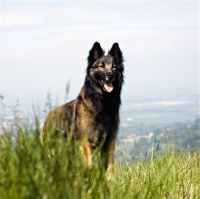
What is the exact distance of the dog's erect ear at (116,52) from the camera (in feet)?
28.8

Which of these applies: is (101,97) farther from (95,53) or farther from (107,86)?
(95,53)

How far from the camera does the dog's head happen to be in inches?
337

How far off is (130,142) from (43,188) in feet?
11.2

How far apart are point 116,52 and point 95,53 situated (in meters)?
0.39

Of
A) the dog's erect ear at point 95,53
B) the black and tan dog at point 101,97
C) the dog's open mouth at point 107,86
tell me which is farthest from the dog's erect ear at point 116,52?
the dog's open mouth at point 107,86

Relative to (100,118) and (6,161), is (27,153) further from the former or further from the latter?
(100,118)

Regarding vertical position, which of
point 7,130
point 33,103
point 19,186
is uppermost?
point 33,103

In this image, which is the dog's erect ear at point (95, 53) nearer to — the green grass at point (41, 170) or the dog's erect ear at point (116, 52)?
the dog's erect ear at point (116, 52)

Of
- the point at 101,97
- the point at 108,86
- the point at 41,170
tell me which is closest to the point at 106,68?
the point at 108,86

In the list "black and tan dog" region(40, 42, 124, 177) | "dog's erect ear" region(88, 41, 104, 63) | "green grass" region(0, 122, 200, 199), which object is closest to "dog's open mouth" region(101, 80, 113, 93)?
"black and tan dog" region(40, 42, 124, 177)

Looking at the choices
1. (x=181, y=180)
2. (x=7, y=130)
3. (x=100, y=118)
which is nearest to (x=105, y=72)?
(x=100, y=118)

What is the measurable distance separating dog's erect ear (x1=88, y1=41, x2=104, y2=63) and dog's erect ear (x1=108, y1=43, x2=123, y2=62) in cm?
19

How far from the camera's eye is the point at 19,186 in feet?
10.2

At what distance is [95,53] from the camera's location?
8758 millimetres
